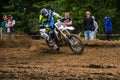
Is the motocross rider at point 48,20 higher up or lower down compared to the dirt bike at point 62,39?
higher up

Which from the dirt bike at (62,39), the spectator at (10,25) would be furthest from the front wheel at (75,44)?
the spectator at (10,25)

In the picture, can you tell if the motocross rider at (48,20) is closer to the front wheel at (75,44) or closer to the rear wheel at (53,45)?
the rear wheel at (53,45)

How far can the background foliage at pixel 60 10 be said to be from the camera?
25.9m

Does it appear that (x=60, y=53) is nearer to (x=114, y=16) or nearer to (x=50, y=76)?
(x=50, y=76)

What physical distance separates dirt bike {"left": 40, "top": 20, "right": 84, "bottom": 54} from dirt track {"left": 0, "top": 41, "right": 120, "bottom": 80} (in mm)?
252

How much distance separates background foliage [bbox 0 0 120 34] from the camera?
25891 mm

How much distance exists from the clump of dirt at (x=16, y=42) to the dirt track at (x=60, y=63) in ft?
1.65

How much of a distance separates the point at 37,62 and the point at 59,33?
2273mm

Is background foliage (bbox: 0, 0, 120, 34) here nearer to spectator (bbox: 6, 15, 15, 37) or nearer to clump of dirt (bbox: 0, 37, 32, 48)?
spectator (bbox: 6, 15, 15, 37)

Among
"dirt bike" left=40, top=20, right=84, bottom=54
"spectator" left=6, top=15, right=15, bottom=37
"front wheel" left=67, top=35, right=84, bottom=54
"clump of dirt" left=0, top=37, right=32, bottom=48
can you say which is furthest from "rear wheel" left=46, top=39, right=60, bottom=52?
"spectator" left=6, top=15, right=15, bottom=37

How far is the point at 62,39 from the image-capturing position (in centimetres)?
1426

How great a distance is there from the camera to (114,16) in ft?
90.8

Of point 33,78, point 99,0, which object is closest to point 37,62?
point 33,78

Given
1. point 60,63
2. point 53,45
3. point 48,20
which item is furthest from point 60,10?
point 60,63
